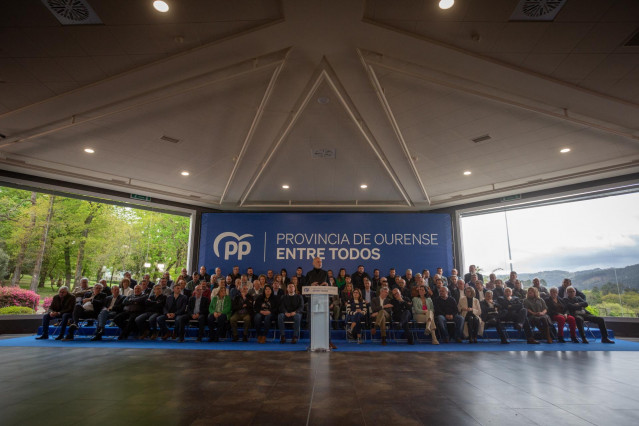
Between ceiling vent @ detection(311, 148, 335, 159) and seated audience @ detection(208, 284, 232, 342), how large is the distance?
348 cm

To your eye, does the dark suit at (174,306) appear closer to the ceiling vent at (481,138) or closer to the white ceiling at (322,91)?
the white ceiling at (322,91)

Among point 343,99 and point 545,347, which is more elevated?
Answer: point 343,99

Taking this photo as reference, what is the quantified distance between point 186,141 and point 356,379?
17.5ft

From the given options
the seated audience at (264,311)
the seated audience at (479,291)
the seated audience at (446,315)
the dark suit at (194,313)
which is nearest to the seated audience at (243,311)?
the seated audience at (264,311)

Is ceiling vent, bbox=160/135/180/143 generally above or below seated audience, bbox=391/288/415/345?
above

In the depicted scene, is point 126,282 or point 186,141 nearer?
point 186,141

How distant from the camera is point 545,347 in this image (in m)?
5.95

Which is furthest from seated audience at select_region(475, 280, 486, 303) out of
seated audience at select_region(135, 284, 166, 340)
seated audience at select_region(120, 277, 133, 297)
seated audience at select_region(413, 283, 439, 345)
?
seated audience at select_region(120, 277, 133, 297)

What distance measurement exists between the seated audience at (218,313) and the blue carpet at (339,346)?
32cm

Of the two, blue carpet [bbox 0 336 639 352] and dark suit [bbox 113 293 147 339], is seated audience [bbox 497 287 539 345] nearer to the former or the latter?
blue carpet [bbox 0 336 639 352]

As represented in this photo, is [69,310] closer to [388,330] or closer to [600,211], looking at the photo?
[388,330]

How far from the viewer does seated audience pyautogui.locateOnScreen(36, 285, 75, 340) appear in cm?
675

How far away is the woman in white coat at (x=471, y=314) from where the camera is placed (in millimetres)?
6625

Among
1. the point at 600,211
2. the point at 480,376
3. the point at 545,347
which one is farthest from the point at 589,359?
the point at 600,211
